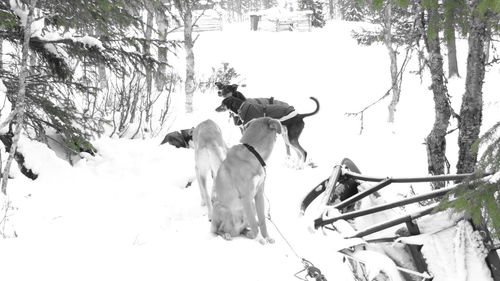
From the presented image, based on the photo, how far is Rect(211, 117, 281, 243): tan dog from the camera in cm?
449

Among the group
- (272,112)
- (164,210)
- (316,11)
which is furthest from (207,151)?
(316,11)

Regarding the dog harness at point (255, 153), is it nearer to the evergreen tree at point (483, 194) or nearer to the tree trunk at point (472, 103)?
the tree trunk at point (472, 103)

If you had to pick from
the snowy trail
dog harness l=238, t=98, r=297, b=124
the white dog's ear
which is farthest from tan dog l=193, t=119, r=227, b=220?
dog harness l=238, t=98, r=297, b=124

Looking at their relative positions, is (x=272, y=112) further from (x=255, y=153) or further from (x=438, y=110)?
(x=255, y=153)

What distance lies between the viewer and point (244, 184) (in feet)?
14.7

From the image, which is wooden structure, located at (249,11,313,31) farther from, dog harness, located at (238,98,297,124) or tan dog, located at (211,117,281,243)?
tan dog, located at (211,117,281,243)

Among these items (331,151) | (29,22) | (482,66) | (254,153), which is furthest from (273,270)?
(331,151)

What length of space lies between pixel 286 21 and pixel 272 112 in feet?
102

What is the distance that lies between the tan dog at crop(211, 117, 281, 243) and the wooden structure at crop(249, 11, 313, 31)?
113 ft

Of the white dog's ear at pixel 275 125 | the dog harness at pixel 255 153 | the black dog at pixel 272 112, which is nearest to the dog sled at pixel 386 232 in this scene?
the dog harness at pixel 255 153

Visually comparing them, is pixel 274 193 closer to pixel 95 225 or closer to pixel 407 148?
pixel 95 225

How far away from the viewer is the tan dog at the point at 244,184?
4.49m

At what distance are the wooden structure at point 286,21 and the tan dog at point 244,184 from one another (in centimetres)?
3452

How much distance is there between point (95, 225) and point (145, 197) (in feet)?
4.63
